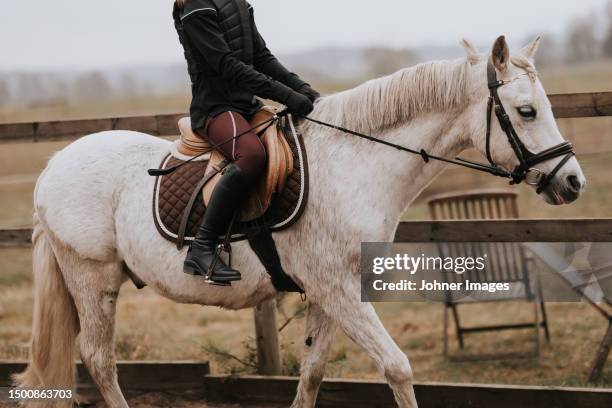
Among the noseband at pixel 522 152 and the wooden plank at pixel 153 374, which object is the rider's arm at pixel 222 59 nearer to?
the noseband at pixel 522 152

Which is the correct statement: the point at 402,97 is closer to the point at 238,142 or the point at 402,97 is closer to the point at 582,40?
the point at 238,142

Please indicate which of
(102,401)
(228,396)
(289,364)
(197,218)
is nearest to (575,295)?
(289,364)

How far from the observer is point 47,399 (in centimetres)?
456

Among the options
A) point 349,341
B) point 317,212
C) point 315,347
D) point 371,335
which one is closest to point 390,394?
point 315,347

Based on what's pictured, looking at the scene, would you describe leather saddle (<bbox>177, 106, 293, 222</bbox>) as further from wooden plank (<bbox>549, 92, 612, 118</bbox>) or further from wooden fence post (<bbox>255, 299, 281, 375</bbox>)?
wooden plank (<bbox>549, 92, 612, 118</bbox>)

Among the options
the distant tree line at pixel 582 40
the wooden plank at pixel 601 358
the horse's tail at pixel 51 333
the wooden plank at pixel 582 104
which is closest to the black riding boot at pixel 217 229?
the horse's tail at pixel 51 333

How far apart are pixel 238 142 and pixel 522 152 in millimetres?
1443

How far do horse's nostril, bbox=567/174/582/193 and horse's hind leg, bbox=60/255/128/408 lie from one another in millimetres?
2649

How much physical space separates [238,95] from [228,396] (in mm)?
2309

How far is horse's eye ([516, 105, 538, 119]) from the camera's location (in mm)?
3564

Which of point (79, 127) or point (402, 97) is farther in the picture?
point (79, 127)

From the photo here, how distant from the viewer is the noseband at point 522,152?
3.53 metres

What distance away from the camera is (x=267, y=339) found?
Answer: 5344 mm

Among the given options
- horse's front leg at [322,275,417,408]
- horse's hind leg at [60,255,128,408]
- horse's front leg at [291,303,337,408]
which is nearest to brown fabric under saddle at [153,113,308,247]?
horse's front leg at [322,275,417,408]
